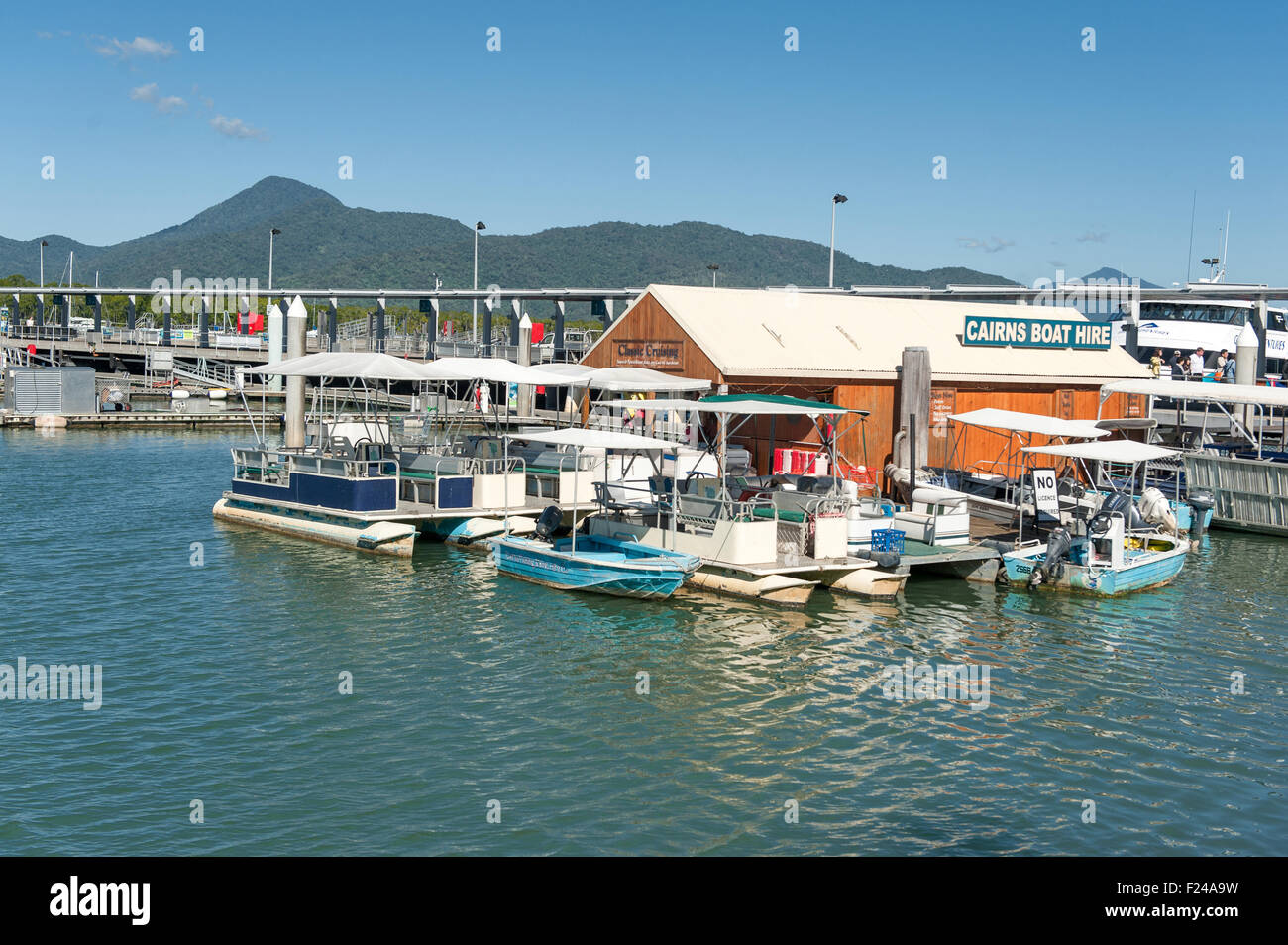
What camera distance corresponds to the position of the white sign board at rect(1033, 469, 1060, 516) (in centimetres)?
2970

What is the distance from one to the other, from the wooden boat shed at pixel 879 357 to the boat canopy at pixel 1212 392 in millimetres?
3056

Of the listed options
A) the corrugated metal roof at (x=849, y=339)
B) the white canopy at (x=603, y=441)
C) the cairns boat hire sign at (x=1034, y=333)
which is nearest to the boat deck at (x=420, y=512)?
the white canopy at (x=603, y=441)

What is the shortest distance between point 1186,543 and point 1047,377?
12.4 metres

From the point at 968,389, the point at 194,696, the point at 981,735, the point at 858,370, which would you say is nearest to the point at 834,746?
the point at 981,735

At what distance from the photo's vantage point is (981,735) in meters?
17.1

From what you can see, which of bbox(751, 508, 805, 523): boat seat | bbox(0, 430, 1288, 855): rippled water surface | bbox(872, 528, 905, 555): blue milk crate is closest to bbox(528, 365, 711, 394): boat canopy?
bbox(751, 508, 805, 523): boat seat

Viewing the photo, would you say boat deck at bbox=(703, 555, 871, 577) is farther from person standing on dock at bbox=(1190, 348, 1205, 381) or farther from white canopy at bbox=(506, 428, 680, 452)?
person standing on dock at bbox=(1190, 348, 1205, 381)

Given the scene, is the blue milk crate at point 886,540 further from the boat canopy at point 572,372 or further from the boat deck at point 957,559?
the boat canopy at point 572,372

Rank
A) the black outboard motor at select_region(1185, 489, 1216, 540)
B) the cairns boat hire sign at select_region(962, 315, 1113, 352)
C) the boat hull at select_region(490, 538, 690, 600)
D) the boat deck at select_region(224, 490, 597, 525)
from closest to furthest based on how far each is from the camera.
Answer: the boat hull at select_region(490, 538, 690, 600) → the boat deck at select_region(224, 490, 597, 525) → the black outboard motor at select_region(1185, 489, 1216, 540) → the cairns boat hire sign at select_region(962, 315, 1113, 352)

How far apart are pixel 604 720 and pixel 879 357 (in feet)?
77.3

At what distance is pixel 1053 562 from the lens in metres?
26.6

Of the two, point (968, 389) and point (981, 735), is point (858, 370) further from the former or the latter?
point (981, 735)

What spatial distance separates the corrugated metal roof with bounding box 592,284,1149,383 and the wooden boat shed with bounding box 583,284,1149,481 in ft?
0.18
